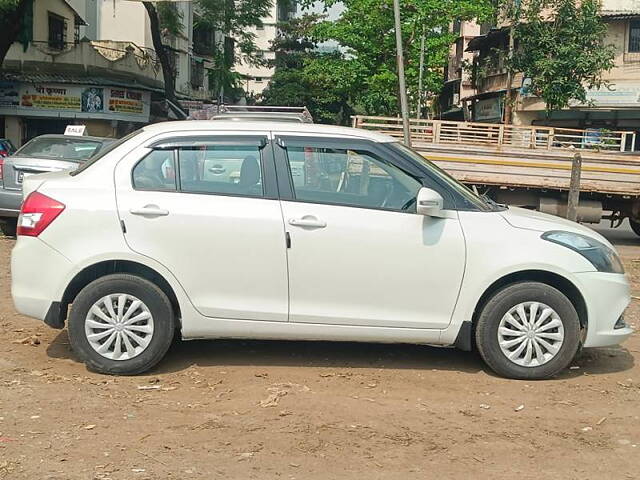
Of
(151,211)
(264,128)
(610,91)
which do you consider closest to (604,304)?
(264,128)

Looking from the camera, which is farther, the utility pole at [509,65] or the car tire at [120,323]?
the utility pole at [509,65]

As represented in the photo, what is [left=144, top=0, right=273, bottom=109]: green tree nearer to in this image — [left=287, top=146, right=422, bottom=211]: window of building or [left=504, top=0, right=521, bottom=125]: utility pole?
[left=504, top=0, right=521, bottom=125]: utility pole

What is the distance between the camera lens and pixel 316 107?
160ft

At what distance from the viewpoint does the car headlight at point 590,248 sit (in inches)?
214

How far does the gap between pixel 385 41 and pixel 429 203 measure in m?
23.8

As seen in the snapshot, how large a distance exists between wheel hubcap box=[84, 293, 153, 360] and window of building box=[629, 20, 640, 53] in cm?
2982

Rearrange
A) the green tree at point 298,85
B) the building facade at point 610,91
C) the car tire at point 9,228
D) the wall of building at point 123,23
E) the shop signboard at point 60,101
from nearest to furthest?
the car tire at point 9,228 < the building facade at point 610,91 < the shop signboard at point 60,101 < the wall of building at point 123,23 < the green tree at point 298,85

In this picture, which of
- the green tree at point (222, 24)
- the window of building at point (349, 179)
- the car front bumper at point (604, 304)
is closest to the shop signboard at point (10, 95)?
the green tree at point (222, 24)

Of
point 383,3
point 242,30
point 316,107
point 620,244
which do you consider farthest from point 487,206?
point 316,107

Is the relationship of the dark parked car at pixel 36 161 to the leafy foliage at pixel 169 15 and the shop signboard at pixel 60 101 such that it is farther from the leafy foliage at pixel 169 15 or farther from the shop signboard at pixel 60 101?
the shop signboard at pixel 60 101

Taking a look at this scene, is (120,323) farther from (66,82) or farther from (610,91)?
(610,91)

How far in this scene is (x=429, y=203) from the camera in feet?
17.1

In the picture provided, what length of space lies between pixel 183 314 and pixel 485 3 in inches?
995

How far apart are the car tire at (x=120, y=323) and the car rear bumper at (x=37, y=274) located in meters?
0.19
